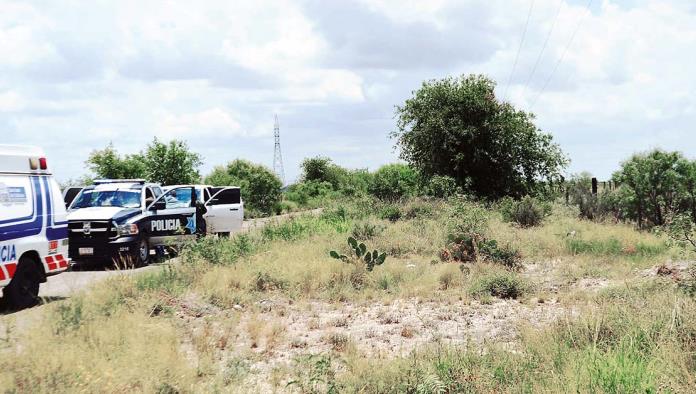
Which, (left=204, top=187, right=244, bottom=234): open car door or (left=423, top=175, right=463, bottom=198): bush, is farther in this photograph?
(left=423, top=175, right=463, bottom=198): bush

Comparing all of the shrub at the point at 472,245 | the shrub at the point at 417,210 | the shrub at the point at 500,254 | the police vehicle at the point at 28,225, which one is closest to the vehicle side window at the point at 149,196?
the police vehicle at the point at 28,225

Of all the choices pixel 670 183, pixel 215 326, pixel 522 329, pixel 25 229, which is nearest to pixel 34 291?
pixel 25 229

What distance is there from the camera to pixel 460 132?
2884 centimetres

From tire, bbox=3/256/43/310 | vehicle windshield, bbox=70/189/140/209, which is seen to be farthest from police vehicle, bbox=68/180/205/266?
tire, bbox=3/256/43/310

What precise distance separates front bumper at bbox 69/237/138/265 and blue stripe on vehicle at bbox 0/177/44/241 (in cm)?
439

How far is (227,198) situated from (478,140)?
537 inches

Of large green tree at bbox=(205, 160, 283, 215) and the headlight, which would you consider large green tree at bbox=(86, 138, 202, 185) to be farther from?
the headlight

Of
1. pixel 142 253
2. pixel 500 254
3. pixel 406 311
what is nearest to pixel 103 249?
pixel 142 253

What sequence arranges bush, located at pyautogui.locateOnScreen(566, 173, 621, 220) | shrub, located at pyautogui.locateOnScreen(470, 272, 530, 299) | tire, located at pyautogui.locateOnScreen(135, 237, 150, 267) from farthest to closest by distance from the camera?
1. bush, located at pyautogui.locateOnScreen(566, 173, 621, 220)
2. tire, located at pyautogui.locateOnScreen(135, 237, 150, 267)
3. shrub, located at pyautogui.locateOnScreen(470, 272, 530, 299)

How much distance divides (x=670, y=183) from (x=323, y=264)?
1381 cm

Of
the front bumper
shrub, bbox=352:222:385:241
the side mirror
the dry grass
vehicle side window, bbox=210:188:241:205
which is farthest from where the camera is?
vehicle side window, bbox=210:188:241:205

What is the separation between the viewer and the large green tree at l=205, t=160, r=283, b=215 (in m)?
37.1

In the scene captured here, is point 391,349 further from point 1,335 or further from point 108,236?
point 108,236

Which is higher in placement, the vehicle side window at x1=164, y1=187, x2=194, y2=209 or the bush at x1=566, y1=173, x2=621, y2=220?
the vehicle side window at x1=164, y1=187, x2=194, y2=209
